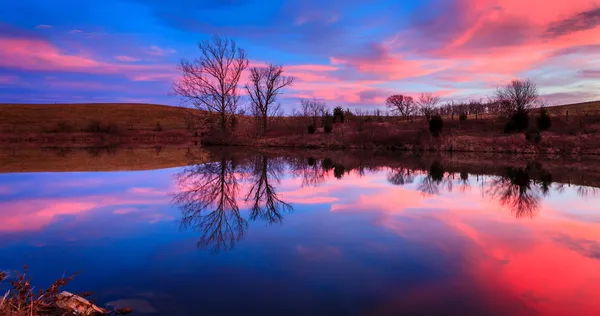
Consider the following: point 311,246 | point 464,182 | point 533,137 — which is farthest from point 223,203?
point 533,137

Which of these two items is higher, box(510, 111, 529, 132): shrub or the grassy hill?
the grassy hill

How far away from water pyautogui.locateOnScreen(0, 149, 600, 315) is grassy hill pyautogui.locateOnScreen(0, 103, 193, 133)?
56.7 m

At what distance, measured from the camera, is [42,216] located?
31.3 feet

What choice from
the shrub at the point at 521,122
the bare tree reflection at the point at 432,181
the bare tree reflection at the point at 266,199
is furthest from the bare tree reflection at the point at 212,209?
the shrub at the point at 521,122

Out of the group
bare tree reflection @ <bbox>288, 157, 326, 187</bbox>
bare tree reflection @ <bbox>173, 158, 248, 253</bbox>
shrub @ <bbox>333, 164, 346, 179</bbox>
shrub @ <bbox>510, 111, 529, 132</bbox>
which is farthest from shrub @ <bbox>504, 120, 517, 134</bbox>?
bare tree reflection @ <bbox>173, 158, 248, 253</bbox>

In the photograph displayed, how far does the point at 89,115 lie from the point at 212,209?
80188 millimetres

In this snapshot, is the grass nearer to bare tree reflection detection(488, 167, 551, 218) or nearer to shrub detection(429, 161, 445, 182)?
bare tree reflection detection(488, 167, 551, 218)

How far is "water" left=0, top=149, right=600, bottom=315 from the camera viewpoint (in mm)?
4930

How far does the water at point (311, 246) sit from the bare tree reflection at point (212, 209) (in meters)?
0.06

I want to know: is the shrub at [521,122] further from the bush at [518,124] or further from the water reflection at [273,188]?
the water reflection at [273,188]

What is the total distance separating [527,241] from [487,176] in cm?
1125

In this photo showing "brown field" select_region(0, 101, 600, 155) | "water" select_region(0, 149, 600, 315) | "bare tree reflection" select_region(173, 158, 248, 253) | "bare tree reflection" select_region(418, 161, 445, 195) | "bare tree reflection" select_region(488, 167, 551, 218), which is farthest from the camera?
"brown field" select_region(0, 101, 600, 155)

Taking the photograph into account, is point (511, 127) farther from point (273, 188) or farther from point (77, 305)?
point (77, 305)

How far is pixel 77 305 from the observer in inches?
173
